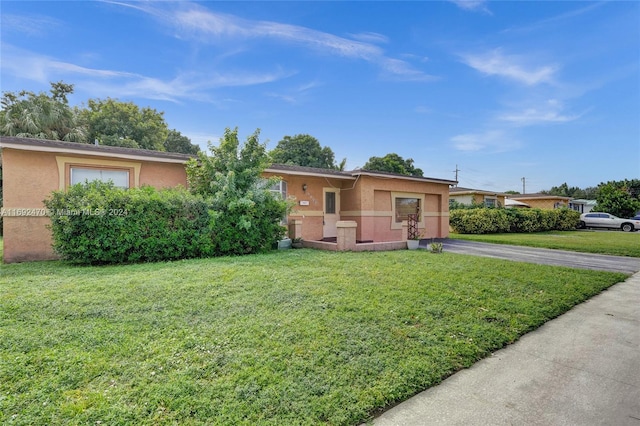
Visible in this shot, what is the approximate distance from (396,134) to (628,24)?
11796 millimetres

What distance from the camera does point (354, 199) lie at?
45.1ft

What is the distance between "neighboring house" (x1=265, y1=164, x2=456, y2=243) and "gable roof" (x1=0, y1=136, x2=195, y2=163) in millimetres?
3767

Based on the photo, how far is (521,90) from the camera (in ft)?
45.1

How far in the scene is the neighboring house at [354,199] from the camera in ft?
42.9

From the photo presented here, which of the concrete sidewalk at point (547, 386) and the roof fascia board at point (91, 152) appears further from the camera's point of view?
the roof fascia board at point (91, 152)

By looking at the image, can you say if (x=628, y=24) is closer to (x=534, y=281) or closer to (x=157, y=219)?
(x=534, y=281)

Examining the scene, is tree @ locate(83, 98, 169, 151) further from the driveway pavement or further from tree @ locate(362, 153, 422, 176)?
the driveway pavement

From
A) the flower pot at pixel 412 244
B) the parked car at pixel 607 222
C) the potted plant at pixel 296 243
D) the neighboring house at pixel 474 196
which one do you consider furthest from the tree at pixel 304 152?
the flower pot at pixel 412 244

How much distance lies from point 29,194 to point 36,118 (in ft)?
51.5

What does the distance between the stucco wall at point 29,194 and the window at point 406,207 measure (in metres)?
12.4

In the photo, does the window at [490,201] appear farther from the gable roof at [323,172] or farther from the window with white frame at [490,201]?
the gable roof at [323,172]

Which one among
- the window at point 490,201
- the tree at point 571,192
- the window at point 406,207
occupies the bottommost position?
the window at point 406,207

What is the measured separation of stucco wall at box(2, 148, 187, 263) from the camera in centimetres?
810

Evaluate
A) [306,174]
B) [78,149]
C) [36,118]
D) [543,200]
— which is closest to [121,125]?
[36,118]
